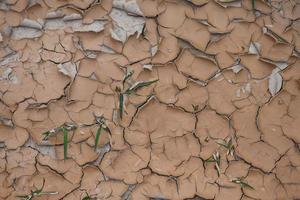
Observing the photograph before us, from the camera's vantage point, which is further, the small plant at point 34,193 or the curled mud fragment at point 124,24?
the curled mud fragment at point 124,24

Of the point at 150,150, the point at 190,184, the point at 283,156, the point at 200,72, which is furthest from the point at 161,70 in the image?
the point at 283,156

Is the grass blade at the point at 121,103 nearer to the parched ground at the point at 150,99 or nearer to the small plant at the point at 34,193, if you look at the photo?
the parched ground at the point at 150,99

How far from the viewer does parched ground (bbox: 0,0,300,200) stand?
188 centimetres

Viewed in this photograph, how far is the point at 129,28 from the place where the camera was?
197cm

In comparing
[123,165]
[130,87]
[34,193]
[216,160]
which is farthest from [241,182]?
[34,193]

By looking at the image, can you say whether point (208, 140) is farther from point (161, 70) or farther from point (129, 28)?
point (129, 28)

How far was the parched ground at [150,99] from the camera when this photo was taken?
6.16 ft

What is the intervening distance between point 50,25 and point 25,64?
0.19m

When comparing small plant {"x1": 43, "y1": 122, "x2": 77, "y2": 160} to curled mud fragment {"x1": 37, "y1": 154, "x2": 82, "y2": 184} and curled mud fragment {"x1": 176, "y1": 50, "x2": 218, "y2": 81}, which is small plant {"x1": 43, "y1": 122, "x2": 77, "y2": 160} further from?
curled mud fragment {"x1": 176, "y1": 50, "x2": 218, "y2": 81}

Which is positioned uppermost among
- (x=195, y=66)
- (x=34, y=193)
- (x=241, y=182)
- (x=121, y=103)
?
(x=195, y=66)

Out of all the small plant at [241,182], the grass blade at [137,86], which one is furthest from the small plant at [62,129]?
the small plant at [241,182]

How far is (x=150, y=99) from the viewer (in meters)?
1.93

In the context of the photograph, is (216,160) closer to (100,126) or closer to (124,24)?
(100,126)

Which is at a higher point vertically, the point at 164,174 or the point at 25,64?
the point at 25,64
